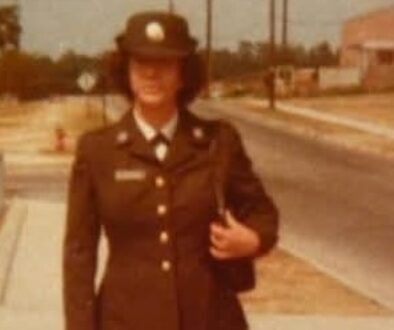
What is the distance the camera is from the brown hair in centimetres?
481

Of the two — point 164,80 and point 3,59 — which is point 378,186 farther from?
point 3,59

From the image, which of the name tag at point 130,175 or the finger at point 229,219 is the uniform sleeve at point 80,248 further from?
the finger at point 229,219

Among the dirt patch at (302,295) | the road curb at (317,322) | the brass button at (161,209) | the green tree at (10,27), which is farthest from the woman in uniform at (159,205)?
the green tree at (10,27)

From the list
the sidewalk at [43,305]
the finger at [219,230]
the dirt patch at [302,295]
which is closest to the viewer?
the finger at [219,230]

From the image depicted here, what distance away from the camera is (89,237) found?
480 centimetres

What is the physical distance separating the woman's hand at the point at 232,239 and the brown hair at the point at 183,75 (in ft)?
1.31

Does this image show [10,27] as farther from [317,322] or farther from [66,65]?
[317,322]

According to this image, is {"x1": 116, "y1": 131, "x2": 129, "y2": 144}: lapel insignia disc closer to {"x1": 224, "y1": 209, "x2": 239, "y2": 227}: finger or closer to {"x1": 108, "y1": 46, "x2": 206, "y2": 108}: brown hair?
{"x1": 108, "y1": 46, "x2": 206, "y2": 108}: brown hair

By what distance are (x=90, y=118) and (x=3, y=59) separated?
3795 cm

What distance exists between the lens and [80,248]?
4.81 metres

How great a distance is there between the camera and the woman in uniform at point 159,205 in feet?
A: 15.5

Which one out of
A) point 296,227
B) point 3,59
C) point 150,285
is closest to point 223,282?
point 150,285

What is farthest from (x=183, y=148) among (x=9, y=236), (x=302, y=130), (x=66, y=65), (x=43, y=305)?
(x=66, y=65)

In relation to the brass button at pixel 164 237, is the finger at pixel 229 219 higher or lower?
higher
